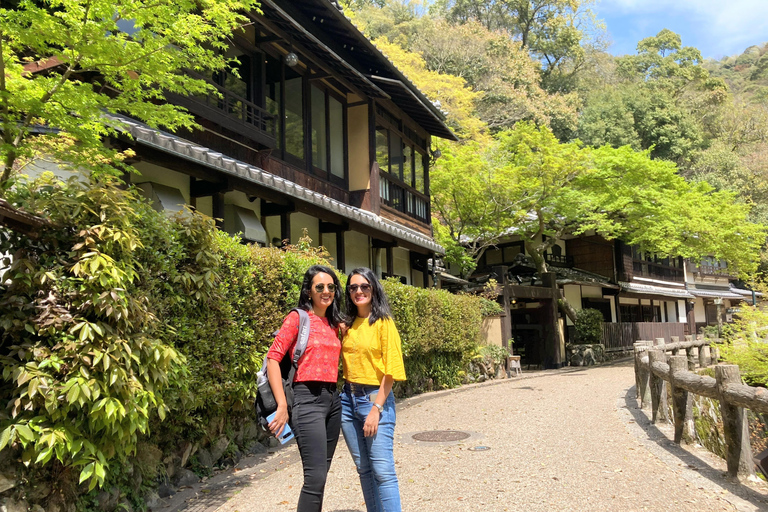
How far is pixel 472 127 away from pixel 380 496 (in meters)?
27.8

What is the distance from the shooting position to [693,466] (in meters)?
6.57

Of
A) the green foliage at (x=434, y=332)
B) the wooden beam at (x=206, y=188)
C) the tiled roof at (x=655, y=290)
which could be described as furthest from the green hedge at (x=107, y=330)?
the tiled roof at (x=655, y=290)

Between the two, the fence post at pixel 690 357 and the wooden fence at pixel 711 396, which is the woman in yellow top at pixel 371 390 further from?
the fence post at pixel 690 357

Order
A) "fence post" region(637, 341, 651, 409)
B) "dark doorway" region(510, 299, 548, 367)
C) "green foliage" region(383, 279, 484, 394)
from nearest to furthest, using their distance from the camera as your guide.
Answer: "fence post" region(637, 341, 651, 409)
"green foliage" region(383, 279, 484, 394)
"dark doorway" region(510, 299, 548, 367)

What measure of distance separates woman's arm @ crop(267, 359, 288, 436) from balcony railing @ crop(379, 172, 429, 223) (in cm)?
1267

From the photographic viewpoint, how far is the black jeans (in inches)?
141

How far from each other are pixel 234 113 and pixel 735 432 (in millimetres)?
9451

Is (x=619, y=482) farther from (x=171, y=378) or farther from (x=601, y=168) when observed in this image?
(x=601, y=168)

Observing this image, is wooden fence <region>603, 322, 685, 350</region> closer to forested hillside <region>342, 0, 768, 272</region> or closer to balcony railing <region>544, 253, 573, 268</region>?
balcony railing <region>544, 253, 573, 268</region>

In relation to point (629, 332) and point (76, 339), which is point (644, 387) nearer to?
point (76, 339)

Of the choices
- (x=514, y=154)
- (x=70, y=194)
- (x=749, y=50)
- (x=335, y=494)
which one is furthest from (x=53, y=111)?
(x=749, y=50)

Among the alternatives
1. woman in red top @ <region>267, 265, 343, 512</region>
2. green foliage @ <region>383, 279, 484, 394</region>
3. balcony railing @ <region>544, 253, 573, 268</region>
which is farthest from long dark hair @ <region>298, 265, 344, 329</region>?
balcony railing @ <region>544, 253, 573, 268</region>

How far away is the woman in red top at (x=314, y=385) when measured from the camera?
11.8 ft

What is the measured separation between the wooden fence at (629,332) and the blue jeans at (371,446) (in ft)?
79.8
